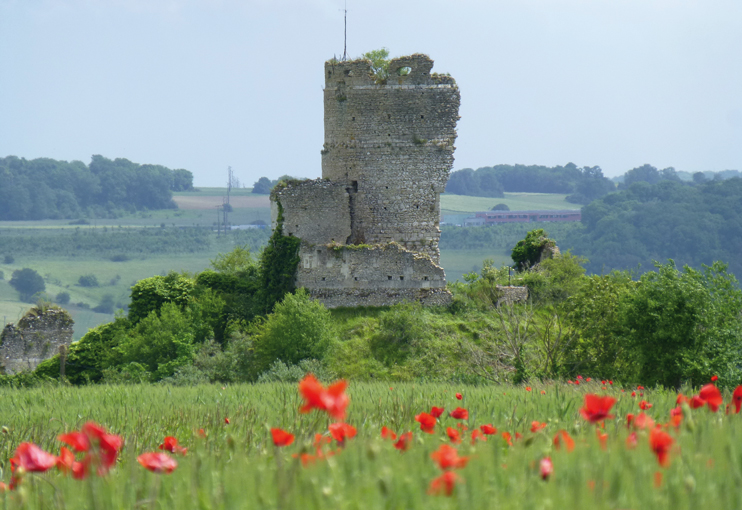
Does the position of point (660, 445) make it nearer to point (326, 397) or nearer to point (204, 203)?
point (326, 397)

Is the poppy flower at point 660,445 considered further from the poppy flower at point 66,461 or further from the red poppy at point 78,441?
the poppy flower at point 66,461

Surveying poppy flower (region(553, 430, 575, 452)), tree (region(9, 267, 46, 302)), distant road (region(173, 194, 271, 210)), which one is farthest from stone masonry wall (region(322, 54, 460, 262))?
distant road (region(173, 194, 271, 210))

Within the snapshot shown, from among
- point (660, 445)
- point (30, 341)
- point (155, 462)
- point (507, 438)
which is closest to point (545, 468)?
point (660, 445)

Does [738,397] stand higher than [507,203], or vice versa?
[738,397]

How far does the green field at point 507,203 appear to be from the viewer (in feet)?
570

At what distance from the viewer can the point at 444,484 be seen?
594cm

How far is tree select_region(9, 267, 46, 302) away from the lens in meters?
128

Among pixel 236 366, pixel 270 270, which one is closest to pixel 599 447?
pixel 236 366

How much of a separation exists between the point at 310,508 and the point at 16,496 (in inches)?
103

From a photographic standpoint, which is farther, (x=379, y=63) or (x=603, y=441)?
(x=379, y=63)

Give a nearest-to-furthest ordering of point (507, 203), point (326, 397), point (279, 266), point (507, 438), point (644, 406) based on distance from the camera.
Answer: point (326, 397) < point (507, 438) < point (644, 406) < point (279, 266) < point (507, 203)

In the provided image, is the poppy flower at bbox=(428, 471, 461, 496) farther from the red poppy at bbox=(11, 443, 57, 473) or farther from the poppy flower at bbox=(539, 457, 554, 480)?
the red poppy at bbox=(11, 443, 57, 473)

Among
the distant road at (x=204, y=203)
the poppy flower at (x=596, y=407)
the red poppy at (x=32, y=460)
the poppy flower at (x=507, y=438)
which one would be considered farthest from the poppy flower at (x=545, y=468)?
the distant road at (x=204, y=203)

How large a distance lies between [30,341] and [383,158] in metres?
14.3
